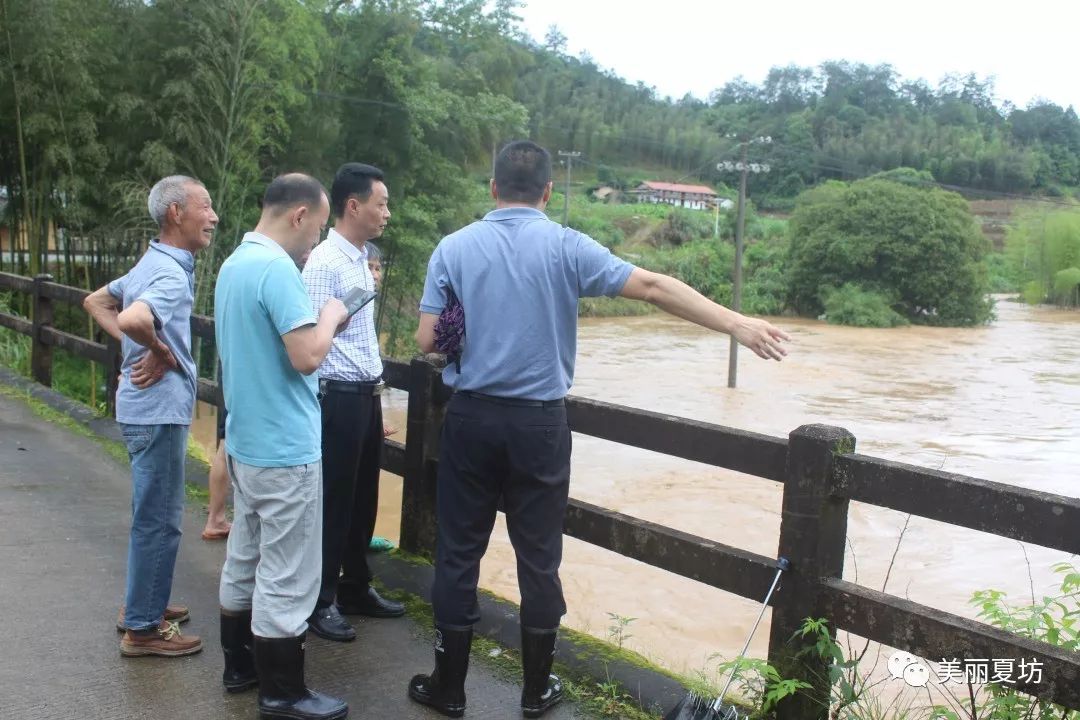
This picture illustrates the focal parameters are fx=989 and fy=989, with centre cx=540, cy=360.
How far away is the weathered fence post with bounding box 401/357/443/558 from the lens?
415 centimetres

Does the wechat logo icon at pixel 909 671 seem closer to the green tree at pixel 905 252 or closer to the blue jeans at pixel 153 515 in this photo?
the blue jeans at pixel 153 515

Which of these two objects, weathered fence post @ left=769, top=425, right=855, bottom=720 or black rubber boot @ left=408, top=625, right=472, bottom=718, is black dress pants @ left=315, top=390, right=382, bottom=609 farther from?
weathered fence post @ left=769, top=425, right=855, bottom=720

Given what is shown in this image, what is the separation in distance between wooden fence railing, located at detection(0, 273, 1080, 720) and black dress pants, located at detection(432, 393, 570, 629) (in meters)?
0.51

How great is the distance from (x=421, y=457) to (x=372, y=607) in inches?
27.8

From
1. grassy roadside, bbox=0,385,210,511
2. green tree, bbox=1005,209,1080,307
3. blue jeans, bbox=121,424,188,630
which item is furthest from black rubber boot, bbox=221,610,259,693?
green tree, bbox=1005,209,1080,307

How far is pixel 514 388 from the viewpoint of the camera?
287cm

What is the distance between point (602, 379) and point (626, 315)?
17158 mm

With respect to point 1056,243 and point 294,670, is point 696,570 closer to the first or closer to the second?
point 294,670

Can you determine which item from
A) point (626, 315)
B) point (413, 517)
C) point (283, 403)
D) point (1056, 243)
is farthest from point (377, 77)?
point (1056, 243)

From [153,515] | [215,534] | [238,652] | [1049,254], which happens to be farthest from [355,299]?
[1049,254]

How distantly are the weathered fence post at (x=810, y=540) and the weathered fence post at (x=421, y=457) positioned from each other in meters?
1.64

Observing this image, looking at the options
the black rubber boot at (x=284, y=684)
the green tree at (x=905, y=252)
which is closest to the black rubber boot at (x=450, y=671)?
the black rubber boot at (x=284, y=684)

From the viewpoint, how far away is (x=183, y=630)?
3.63 metres
